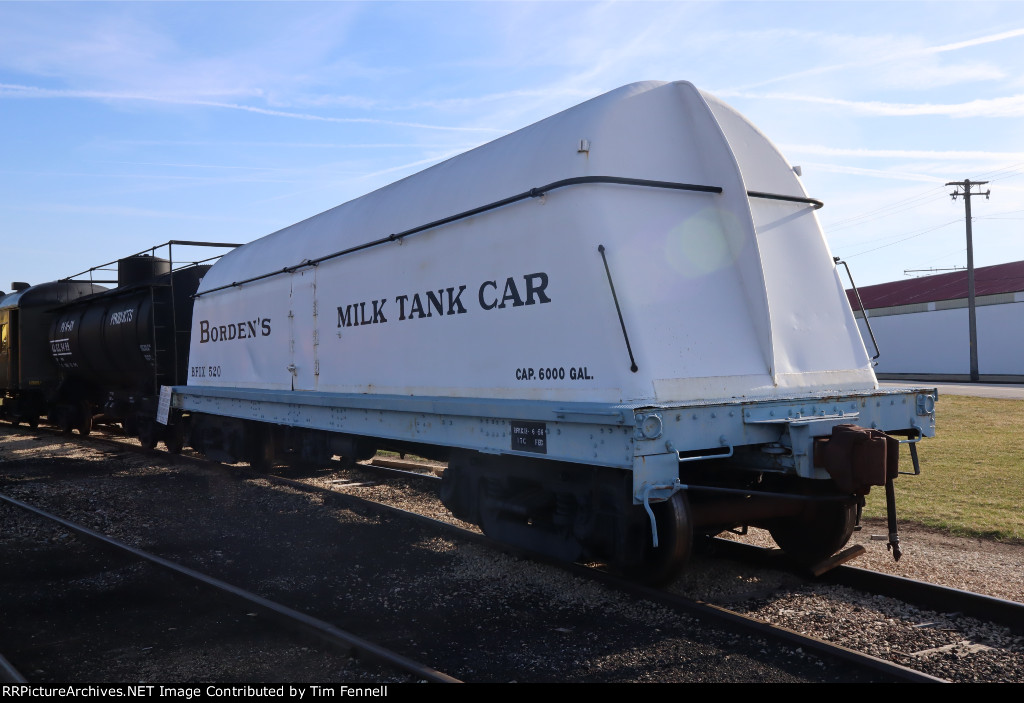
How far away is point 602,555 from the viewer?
5.44 metres

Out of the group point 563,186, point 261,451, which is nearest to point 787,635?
point 563,186

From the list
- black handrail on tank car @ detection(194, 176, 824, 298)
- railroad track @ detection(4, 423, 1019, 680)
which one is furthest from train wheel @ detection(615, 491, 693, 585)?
black handrail on tank car @ detection(194, 176, 824, 298)

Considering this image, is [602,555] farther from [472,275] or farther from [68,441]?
[68,441]

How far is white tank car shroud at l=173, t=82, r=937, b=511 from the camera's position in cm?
513

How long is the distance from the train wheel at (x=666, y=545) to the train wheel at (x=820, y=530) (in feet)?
4.36

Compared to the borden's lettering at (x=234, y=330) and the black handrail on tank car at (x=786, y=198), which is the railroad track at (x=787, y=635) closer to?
the black handrail on tank car at (x=786, y=198)

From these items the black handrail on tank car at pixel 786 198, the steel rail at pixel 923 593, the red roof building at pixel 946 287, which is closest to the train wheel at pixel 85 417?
the steel rail at pixel 923 593

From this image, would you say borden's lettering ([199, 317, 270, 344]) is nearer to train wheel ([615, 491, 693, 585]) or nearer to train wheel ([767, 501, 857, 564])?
train wheel ([615, 491, 693, 585])

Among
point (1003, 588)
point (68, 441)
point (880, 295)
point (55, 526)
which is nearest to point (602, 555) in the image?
point (1003, 588)

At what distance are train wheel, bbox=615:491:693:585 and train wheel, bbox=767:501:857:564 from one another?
133cm

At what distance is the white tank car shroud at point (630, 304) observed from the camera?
16.8ft

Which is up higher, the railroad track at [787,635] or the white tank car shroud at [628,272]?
the white tank car shroud at [628,272]

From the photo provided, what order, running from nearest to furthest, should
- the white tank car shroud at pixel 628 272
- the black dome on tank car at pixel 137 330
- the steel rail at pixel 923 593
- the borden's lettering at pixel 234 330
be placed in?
1. the steel rail at pixel 923 593
2. the white tank car shroud at pixel 628 272
3. the borden's lettering at pixel 234 330
4. the black dome on tank car at pixel 137 330

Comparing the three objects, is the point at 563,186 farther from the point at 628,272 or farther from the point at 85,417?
the point at 85,417
